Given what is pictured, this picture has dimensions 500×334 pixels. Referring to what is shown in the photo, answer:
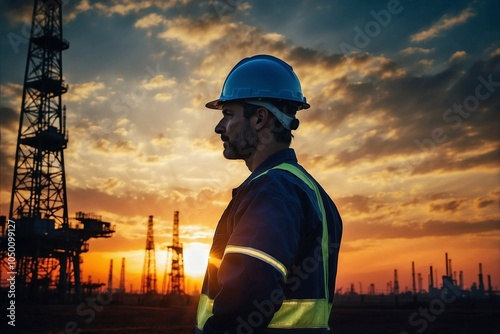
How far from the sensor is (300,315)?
6.40ft

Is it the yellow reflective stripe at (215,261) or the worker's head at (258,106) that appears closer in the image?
the yellow reflective stripe at (215,261)

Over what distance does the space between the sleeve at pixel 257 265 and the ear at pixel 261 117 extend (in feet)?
1.88

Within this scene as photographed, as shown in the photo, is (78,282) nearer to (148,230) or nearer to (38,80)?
(38,80)

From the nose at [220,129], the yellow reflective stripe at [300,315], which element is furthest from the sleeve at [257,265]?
the nose at [220,129]

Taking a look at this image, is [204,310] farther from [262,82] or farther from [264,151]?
[262,82]

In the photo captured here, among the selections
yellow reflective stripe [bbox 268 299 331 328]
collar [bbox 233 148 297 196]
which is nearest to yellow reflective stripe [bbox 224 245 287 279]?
yellow reflective stripe [bbox 268 299 331 328]

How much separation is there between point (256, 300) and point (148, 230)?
285 feet

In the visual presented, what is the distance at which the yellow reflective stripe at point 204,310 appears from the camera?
6.54 ft

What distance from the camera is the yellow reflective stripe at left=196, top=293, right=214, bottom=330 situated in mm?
1994

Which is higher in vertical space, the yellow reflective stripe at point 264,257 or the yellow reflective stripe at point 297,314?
the yellow reflective stripe at point 264,257

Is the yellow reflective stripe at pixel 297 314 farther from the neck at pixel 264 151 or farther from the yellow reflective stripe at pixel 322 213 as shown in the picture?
the neck at pixel 264 151

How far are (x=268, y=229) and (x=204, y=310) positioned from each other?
544mm

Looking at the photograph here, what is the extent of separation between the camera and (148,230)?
86.1 meters

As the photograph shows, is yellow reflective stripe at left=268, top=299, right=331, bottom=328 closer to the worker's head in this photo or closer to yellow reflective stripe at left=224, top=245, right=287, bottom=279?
yellow reflective stripe at left=224, top=245, right=287, bottom=279
